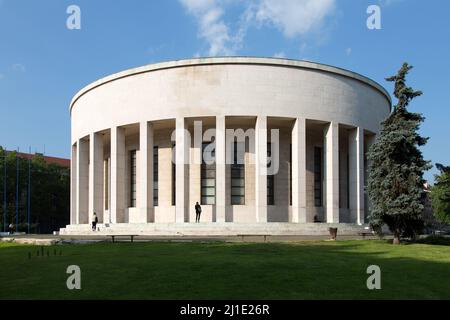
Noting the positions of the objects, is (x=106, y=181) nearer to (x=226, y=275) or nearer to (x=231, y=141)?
(x=231, y=141)

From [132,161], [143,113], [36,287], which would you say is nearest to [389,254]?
[36,287]

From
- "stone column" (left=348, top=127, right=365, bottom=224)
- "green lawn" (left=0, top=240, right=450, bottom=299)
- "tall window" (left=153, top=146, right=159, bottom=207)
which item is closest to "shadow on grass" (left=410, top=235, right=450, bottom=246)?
"green lawn" (left=0, top=240, right=450, bottom=299)

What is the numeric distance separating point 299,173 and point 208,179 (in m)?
6.47

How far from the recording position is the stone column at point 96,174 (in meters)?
39.1

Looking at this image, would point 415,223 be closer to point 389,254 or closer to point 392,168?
point 392,168

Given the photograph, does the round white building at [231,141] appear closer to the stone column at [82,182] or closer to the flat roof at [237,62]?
the flat roof at [237,62]

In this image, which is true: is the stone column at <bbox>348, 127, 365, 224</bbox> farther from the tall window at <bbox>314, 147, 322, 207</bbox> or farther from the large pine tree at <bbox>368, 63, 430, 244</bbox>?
the large pine tree at <bbox>368, 63, 430, 244</bbox>

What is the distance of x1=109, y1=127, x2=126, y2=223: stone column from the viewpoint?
119 feet

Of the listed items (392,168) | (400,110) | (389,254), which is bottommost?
(389,254)

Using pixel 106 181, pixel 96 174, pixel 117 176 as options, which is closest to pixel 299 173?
pixel 117 176

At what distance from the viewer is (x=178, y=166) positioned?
33.2 meters

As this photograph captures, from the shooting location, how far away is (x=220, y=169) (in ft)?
107
